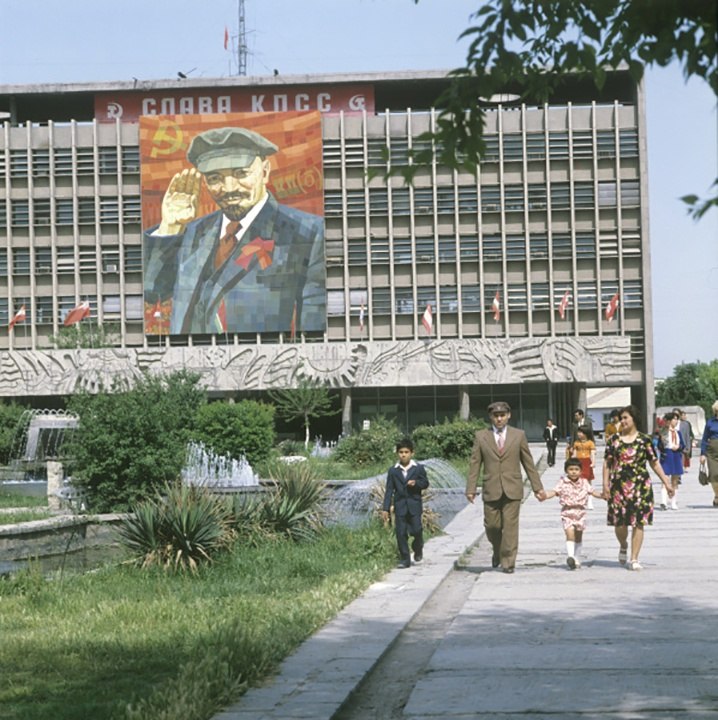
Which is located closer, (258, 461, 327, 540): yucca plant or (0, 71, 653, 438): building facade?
(258, 461, 327, 540): yucca plant

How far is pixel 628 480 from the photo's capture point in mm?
13805

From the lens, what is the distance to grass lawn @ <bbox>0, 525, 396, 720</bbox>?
729 cm

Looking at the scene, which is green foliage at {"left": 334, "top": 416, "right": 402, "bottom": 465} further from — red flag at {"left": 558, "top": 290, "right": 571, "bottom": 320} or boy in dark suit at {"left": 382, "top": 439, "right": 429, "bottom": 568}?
red flag at {"left": 558, "top": 290, "right": 571, "bottom": 320}

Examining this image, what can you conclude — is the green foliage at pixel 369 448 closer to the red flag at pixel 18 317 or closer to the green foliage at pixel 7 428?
the green foliage at pixel 7 428

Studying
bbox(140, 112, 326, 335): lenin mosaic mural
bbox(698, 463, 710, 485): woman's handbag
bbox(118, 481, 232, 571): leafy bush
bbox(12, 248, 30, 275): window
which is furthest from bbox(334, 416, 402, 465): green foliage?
bbox(12, 248, 30, 275): window

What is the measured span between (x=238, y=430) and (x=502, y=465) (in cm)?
3558

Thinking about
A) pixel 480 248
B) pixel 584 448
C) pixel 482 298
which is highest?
pixel 480 248

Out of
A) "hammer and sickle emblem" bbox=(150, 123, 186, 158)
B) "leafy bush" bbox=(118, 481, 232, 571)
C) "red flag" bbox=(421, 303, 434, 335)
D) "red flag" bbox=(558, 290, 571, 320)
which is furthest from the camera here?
"hammer and sickle emblem" bbox=(150, 123, 186, 158)

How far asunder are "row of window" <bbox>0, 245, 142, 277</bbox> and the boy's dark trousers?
72890 mm

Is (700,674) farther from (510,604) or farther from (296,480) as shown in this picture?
(296,480)

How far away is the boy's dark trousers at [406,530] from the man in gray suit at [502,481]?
2.24 ft

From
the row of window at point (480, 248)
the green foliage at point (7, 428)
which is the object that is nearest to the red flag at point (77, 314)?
the green foliage at point (7, 428)

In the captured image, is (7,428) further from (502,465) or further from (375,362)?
(502,465)

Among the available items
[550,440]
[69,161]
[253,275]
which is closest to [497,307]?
[253,275]
